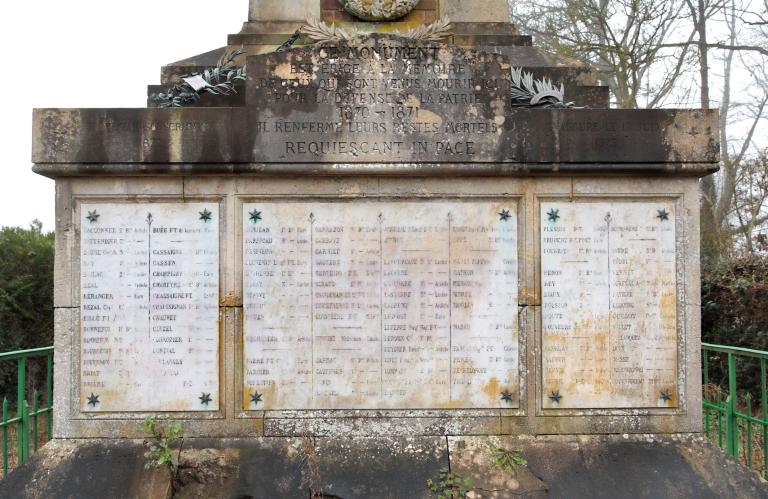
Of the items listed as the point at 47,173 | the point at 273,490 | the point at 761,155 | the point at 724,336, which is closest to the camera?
the point at 273,490

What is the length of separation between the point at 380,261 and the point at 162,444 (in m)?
1.95

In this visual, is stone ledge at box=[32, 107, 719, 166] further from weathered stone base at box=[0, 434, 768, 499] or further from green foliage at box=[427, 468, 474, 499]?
green foliage at box=[427, 468, 474, 499]

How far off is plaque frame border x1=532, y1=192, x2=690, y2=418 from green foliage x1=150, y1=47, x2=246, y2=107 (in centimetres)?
264

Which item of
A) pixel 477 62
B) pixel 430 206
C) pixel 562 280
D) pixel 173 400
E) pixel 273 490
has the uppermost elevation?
pixel 477 62

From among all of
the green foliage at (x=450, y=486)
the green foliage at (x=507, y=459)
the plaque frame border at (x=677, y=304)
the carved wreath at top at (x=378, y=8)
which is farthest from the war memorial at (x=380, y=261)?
the carved wreath at top at (x=378, y=8)

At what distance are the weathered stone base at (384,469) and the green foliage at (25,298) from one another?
19.7 feet

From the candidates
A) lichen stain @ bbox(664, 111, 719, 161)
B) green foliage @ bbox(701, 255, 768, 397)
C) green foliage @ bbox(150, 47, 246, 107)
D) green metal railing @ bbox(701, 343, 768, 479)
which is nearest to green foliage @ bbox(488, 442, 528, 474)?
green metal railing @ bbox(701, 343, 768, 479)

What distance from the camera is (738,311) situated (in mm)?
9094

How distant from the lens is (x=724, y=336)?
9.27m

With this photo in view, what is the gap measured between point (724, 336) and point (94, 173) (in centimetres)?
859

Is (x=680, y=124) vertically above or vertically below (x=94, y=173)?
above

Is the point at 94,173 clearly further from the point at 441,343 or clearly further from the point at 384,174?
the point at 441,343

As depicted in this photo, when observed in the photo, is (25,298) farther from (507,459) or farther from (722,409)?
(722,409)

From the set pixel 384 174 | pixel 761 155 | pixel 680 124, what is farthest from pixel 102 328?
pixel 761 155
